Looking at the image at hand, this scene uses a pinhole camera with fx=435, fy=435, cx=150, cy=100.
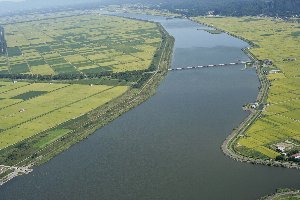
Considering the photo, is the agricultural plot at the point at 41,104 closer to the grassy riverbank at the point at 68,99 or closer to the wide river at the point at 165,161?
the grassy riverbank at the point at 68,99

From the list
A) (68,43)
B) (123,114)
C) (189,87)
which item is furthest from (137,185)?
(68,43)

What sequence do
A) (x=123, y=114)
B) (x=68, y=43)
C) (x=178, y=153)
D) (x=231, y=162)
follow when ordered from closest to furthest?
(x=231, y=162) → (x=178, y=153) → (x=123, y=114) → (x=68, y=43)

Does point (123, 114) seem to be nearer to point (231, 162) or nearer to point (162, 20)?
point (231, 162)

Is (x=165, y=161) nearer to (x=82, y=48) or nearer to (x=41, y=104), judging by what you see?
(x=41, y=104)

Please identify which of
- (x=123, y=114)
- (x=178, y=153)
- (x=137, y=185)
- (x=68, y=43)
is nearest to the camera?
(x=137, y=185)

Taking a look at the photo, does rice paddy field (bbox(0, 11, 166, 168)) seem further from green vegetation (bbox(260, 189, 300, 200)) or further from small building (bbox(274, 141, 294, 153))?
green vegetation (bbox(260, 189, 300, 200))

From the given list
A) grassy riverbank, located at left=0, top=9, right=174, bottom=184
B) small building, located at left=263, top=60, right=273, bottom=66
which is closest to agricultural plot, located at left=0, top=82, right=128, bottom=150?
grassy riverbank, located at left=0, top=9, right=174, bottom=184

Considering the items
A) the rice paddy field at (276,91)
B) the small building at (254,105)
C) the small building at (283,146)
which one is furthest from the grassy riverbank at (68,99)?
the small building at (283,146)
